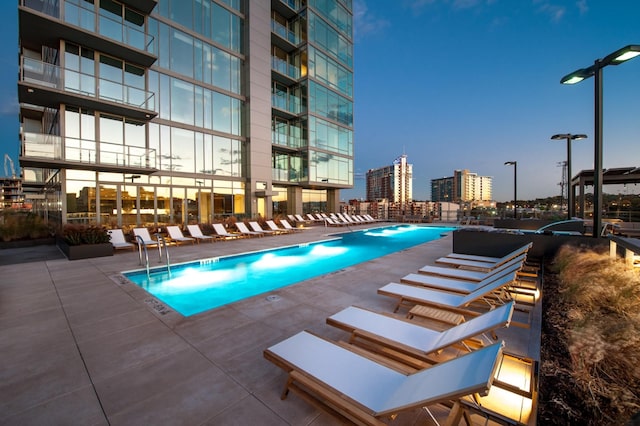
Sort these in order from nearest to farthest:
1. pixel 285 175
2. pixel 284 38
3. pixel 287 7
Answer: pixel 284 38 → pixel 287 7 → pixel 285 175

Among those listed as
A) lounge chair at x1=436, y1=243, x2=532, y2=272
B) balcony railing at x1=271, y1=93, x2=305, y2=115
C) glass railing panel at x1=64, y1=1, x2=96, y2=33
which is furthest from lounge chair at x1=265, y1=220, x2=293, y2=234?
glass railing panel at x1=64, y1=1, x2=96, y2=33

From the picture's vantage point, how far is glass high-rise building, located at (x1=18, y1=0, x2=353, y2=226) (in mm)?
10883

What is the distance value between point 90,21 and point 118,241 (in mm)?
9150

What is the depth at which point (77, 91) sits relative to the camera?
1093 cm

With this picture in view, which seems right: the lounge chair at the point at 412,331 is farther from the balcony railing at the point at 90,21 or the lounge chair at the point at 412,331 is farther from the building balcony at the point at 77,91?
the balcony railing at the point at 90,21

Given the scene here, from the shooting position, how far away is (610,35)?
838 inches

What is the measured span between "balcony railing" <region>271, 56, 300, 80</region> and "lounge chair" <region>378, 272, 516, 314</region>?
19.7 m

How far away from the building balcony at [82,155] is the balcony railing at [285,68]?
447 inches

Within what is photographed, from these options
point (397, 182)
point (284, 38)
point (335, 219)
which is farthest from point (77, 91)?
point (397, 182)

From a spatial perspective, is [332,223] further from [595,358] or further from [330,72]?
[595,358]

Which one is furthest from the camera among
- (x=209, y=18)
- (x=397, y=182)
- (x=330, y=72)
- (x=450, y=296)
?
(x=397, y=182)

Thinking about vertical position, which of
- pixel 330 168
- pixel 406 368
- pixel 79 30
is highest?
pixel 79 30

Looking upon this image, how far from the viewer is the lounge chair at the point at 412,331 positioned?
2289 mm

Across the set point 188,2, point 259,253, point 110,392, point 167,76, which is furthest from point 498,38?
point 110,392
